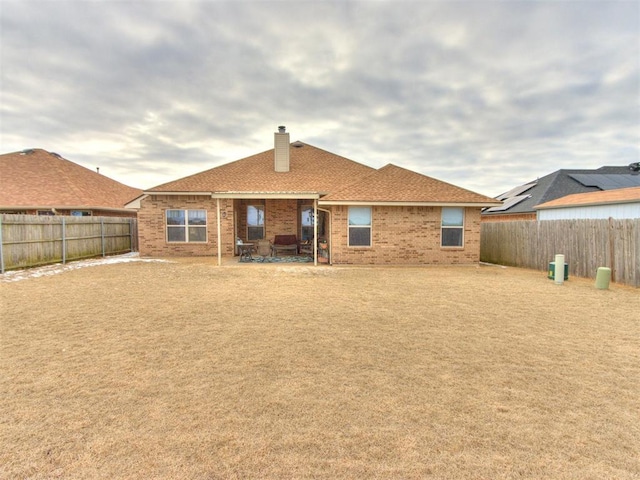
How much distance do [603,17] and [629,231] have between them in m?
7.86

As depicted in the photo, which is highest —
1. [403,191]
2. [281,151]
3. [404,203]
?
[281,151]

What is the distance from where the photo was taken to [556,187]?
2261 cm

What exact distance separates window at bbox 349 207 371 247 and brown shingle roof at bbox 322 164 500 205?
0.67 metres

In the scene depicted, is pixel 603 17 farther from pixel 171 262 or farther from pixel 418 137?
pixel 171 262

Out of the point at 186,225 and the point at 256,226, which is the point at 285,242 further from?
the point at 186,225

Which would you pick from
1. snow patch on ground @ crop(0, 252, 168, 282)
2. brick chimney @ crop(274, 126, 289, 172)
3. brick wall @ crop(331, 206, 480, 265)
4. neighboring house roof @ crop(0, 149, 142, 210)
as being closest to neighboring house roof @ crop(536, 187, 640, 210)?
brick wall @ crop(331, 206, 480, 265)

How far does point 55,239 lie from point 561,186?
30.6m

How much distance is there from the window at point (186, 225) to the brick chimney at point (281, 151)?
16.4ft

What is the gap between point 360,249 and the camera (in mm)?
13414

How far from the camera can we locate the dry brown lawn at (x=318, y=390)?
236 centimetres

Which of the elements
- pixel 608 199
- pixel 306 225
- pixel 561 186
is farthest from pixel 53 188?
pixel 561 186

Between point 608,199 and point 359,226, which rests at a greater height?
point 608,199

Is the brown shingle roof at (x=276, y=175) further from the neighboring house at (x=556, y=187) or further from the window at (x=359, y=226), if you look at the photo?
the neighboring house at (x=556, y=187)

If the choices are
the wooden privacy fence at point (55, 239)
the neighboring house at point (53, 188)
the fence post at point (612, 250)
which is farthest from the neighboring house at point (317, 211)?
the neighboring house at point (53, 188)
